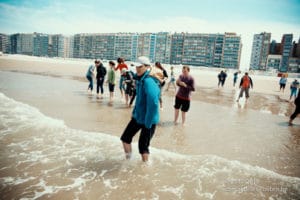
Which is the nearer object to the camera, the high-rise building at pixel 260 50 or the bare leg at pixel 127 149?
the bare leg at pixel 127 149

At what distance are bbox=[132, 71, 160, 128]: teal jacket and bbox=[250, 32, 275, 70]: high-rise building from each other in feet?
545

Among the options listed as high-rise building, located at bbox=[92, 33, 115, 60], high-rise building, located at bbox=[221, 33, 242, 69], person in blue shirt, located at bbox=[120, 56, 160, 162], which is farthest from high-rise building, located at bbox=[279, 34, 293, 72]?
person in blue shirt, located at bbox=[120, 56, 160, 162]

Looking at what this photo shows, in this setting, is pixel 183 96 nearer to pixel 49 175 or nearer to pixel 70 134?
pixel 70 134

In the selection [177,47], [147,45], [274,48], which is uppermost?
[274,48]

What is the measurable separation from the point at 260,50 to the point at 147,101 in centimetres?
17366

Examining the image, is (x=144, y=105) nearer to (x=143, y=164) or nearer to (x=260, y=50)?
(x=143, y=164)

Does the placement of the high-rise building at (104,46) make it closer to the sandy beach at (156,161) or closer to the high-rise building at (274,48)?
the high-rise building at (274,48)

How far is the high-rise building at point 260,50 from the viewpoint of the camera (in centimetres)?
15238

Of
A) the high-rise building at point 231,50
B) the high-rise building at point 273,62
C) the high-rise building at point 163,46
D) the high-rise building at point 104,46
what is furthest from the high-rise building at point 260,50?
the high-rise building at point 104,46

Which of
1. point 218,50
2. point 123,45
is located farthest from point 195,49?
point 123,45

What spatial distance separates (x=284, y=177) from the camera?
4117mm

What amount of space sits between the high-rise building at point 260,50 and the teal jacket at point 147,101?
16622cm

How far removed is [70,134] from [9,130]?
59.7 inches

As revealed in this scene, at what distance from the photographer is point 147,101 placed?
11.7ft
